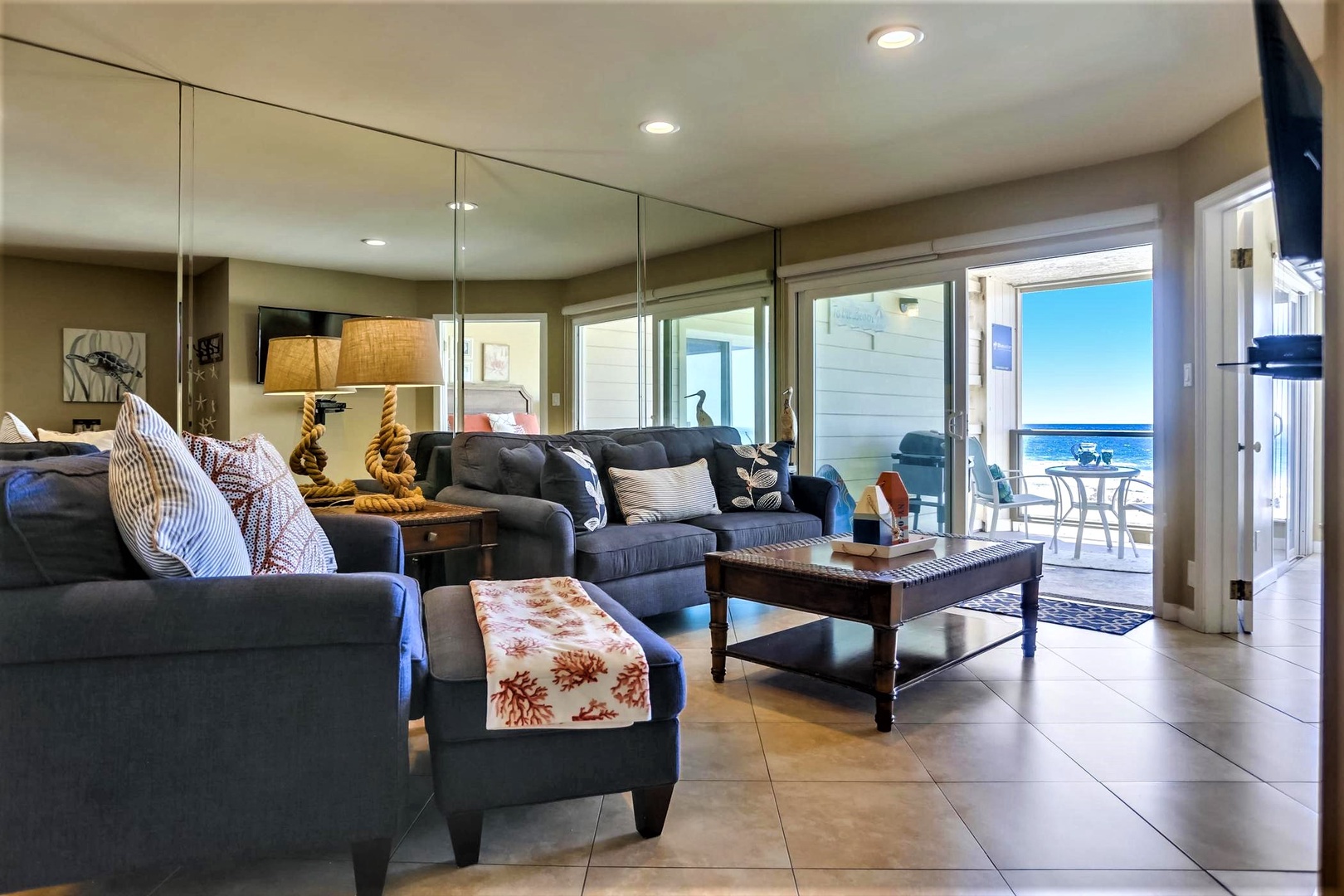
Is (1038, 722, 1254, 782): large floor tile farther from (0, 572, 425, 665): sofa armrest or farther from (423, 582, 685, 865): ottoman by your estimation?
(0, 572, 425, 665): sofa armrest

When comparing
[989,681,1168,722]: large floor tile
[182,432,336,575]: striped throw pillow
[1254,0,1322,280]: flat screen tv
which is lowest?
[989,681,1168,722]: large floor tile

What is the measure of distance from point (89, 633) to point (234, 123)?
2.70 m

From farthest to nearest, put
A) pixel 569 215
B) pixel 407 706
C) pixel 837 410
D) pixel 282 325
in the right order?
pixel 837 410, pixel 569 215, pixel 282 325, pixel 407 706

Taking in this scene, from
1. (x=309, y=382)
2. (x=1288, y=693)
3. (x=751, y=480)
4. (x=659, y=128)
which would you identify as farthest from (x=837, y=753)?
(x=659, y=128)

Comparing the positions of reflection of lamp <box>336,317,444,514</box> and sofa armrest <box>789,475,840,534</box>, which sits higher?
reflection of lamp <box>336,317,444,514</box>

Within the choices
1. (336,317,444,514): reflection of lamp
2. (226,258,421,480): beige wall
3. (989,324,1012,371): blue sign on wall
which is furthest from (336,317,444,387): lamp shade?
(989,324,1012,371): blue sign on wall

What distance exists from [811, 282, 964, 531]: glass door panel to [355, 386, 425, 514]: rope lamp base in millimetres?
3154

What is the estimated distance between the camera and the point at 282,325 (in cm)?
349

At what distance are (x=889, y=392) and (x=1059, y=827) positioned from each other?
367 cm

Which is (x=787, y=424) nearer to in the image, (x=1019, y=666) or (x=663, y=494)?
(x=663, y=494)

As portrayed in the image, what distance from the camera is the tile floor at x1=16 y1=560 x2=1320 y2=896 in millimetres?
1590

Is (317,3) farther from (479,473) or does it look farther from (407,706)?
(407,706)

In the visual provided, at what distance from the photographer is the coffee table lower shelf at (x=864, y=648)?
2.56 m

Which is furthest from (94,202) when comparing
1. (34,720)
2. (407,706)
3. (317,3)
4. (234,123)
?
(407,706)
